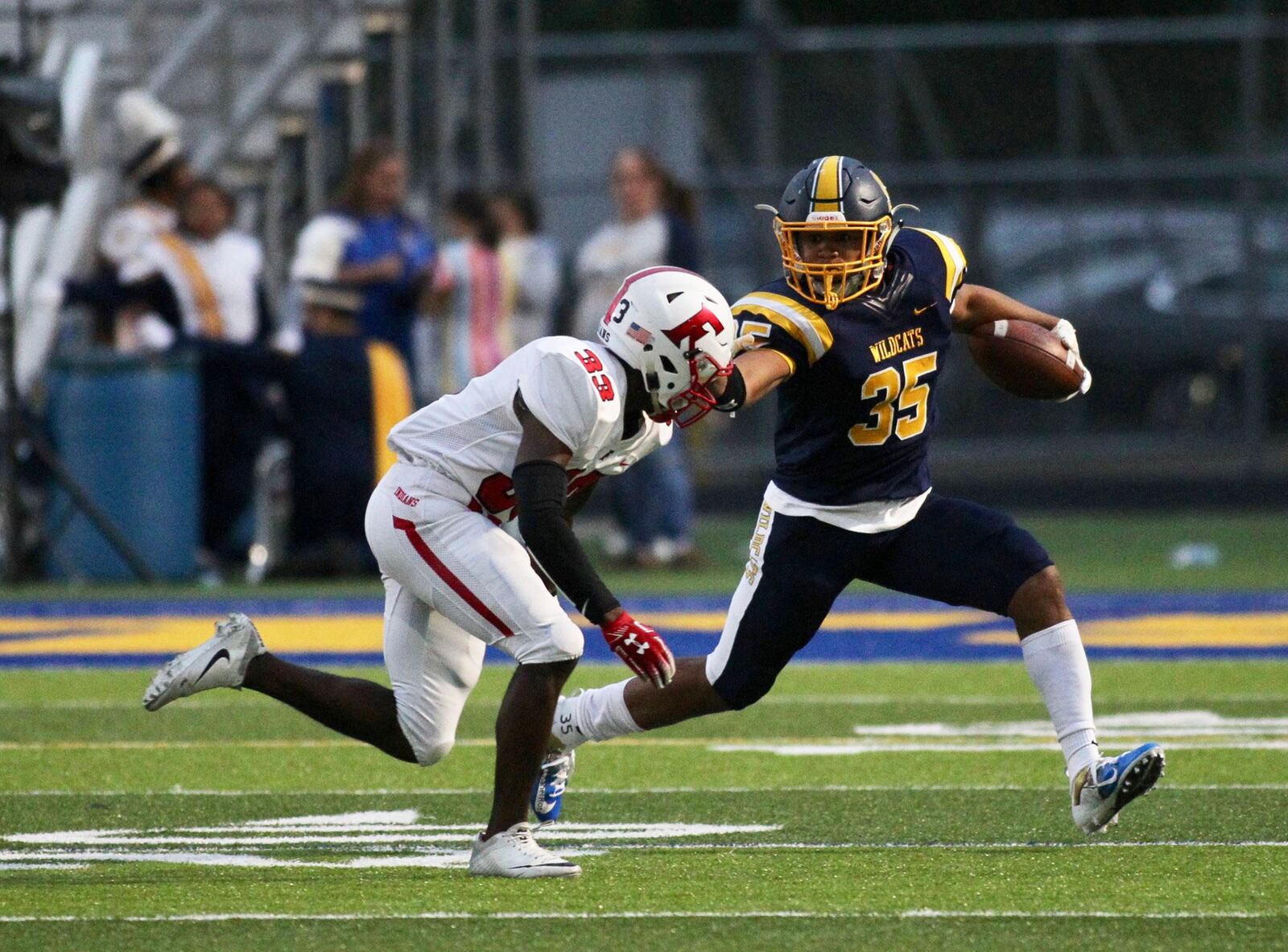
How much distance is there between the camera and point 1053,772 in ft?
20.1

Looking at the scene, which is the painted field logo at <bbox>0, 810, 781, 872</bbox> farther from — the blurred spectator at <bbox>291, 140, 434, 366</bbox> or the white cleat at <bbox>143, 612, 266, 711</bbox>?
the blurred spectator at <bbox>291, 140, 434, 366</bbox>

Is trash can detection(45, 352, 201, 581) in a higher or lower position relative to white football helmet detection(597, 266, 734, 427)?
lower

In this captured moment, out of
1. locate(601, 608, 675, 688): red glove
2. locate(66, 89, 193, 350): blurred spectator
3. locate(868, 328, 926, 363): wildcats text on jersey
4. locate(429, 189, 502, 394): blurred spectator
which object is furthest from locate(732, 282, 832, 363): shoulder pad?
locate(66, 89, 193, 350): blurred spectator

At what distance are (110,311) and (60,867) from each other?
21.3ft

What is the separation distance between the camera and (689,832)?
534cm

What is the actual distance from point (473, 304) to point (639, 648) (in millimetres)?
6576

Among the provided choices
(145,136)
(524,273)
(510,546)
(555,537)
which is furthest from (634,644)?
(145,136)

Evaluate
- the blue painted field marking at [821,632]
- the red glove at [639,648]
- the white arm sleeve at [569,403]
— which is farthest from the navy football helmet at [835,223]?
the blue painted field marking at [821,632]

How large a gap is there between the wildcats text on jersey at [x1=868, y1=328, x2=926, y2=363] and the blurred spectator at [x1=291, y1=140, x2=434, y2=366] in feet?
18.1

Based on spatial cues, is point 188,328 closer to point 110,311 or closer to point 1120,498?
point 110,311

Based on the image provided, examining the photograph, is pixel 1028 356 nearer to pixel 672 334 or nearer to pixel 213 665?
pixel 672 334

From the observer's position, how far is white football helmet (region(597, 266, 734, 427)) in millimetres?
4812

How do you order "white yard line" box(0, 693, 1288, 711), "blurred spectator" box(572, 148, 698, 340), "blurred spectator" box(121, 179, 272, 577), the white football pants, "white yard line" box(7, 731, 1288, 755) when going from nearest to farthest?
the white football pants < "white yard line" box(7, 731, 1288, 755) < "white yard line" box(0, 693, 1288, 711) < "blurred spectator" box(572, 148, 698, 340) < "blurred spectator" box(121, 179, 272, 577)

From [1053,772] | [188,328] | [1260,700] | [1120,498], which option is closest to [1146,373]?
[1120,498]
